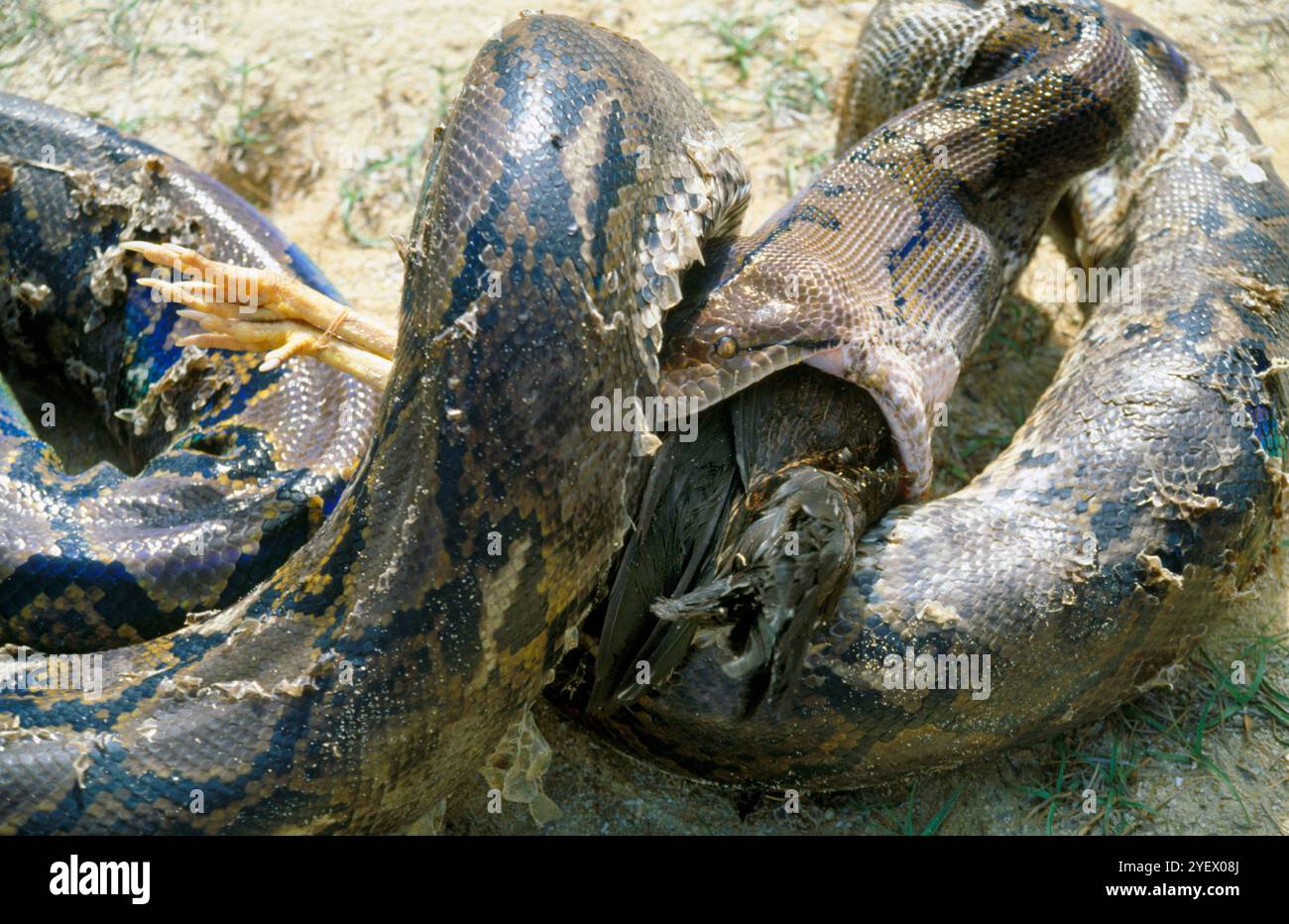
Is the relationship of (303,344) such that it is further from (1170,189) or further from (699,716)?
(1170,189)

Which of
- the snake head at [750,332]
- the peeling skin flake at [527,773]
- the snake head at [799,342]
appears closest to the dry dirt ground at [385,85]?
the snake head at [799,342]

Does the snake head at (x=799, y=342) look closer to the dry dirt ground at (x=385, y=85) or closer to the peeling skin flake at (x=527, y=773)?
the dry dirt ground at (x=385, y=85)

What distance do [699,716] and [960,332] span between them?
1.80 metres

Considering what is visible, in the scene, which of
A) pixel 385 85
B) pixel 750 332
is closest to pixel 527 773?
pixel 750 332

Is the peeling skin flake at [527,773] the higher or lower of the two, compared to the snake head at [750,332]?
lower

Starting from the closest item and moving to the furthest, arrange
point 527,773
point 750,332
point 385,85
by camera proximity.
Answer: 1. point 750,332
2. point 527,773
3. point 385,85

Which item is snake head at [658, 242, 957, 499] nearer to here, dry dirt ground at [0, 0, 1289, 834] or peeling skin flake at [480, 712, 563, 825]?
dry dirt ground at [0, 0, 1289, 834]

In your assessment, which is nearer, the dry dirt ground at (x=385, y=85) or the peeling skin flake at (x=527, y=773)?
the peeling skin flake at (x=527, y=773)

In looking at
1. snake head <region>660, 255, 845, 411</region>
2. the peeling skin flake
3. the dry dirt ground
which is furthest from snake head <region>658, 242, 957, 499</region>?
the peeling skin flake

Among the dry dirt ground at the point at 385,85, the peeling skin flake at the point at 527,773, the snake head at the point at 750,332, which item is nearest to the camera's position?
the snake head at the point at 750,332

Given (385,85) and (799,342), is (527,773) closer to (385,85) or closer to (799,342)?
(799,342)

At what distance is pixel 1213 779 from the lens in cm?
432

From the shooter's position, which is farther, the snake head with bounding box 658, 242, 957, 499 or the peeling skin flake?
the peeling skin flake

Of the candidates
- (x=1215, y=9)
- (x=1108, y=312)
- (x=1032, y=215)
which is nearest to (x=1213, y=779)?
(x=1108, y=312)
